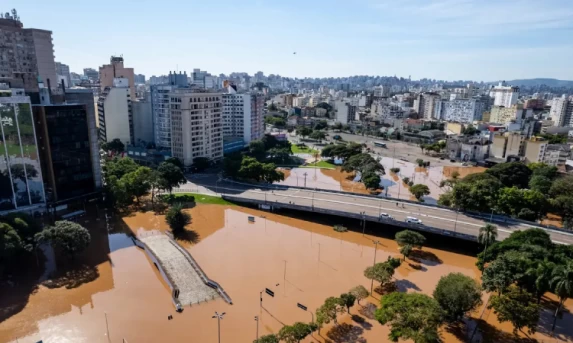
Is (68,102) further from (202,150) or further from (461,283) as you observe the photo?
(461,283)

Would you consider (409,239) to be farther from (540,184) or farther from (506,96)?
(506,96)

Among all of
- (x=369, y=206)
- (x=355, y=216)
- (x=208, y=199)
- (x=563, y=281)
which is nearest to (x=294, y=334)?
(x=563, y=281)

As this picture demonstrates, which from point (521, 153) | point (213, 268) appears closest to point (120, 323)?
point (213, 268)

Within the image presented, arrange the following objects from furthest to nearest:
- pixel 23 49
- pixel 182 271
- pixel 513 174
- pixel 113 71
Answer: pixel 113 71
pixel 23 49
pixel 513 174
pixel 182 271

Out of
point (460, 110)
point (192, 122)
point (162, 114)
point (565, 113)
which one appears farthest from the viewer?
point (460, 110)

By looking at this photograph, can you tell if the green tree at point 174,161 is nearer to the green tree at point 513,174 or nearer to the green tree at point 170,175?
the green tree at point 170,175

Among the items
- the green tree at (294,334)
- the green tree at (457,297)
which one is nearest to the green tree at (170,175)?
the green tree at (294,334)

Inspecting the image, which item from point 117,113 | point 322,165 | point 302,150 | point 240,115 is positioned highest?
point 117,113

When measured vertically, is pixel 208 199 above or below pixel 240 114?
below
